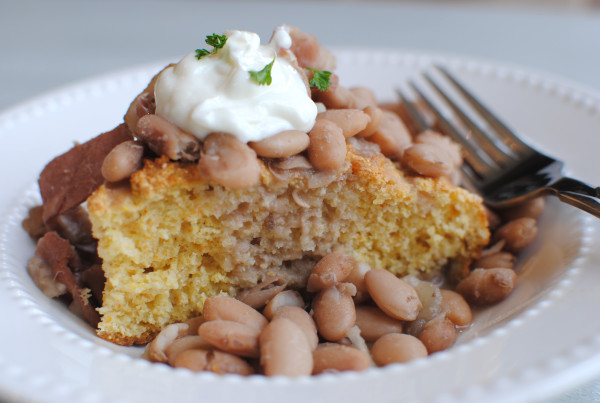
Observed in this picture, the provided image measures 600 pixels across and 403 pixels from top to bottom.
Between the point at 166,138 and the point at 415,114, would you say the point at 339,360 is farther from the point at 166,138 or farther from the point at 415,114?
the point at 415,114

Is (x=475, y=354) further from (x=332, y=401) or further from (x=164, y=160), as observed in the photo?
(x=164, y=160)

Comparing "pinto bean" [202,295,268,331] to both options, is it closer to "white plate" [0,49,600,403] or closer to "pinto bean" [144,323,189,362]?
"pinto bean" [144,323,189,362]

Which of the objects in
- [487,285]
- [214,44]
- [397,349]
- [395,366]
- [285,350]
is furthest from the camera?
[487,285]

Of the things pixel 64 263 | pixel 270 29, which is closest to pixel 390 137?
pixel 64 263

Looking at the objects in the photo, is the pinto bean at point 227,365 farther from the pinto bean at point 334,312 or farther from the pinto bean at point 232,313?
the pinto bean at point 334,312

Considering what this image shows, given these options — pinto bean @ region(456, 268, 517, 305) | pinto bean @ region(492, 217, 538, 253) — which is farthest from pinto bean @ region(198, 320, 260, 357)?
pinto bean @ region(492, 217, 538, 253)
